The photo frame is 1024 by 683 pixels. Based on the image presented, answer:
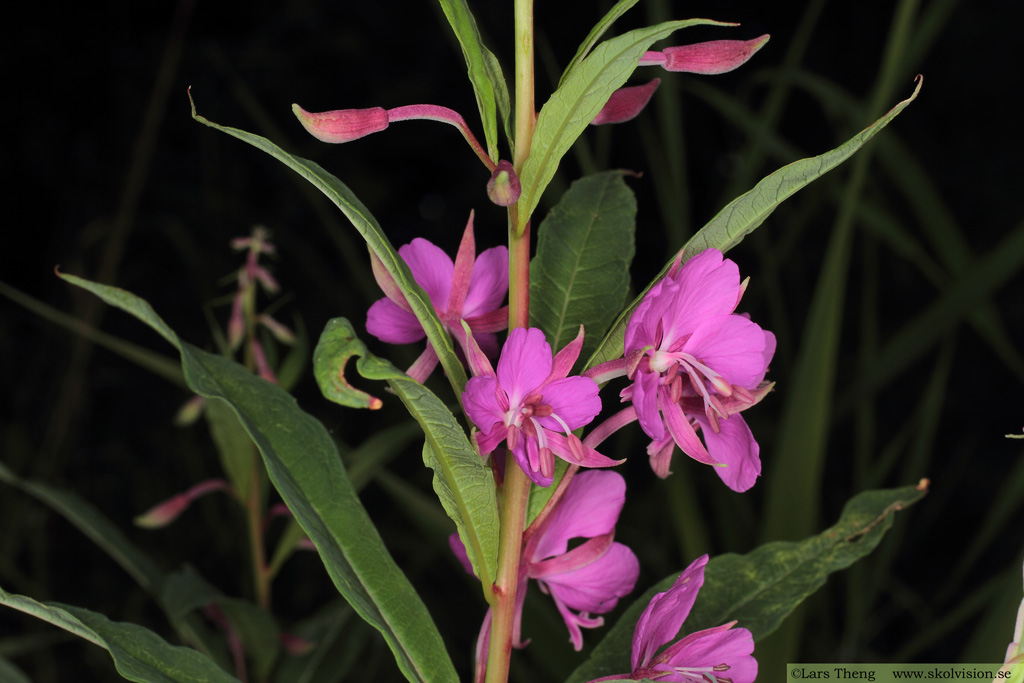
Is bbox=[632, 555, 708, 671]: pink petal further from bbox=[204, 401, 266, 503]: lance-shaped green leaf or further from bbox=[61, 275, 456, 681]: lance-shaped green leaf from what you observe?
bbox=[204, 401, 266, 503]: lance-shaped green leaf

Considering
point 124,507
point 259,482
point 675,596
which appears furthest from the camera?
point 124,507

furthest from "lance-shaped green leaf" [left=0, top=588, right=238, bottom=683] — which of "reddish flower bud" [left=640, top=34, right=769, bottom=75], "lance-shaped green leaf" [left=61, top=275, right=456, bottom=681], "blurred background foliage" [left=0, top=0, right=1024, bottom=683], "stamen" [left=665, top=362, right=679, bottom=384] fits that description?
"blurred background foliage" [left=0, top=0, right=1024, bottom=683]

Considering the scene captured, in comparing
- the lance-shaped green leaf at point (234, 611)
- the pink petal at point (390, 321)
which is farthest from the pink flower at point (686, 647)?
the lance-shaped green leaf at point (234, 611)

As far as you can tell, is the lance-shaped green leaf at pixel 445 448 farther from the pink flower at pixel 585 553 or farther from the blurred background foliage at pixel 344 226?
the blurred background foliage at pixel 344 226

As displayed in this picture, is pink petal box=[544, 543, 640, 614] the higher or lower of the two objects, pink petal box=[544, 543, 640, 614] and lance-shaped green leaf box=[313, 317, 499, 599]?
the lower

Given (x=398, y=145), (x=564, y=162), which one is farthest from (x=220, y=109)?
(x=564, y=162)

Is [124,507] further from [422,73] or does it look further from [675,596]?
[675,596]
